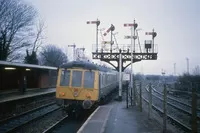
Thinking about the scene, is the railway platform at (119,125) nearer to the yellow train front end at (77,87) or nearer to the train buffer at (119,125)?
the train buffer at (119,125)

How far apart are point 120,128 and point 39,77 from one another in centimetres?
1945

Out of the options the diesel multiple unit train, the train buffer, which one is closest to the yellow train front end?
the diesel multiple unit train

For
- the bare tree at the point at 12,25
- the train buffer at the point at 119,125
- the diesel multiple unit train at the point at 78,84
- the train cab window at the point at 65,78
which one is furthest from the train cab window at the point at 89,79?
the bare tree at the point at 12,25

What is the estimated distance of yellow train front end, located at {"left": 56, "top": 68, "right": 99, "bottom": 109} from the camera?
13.9m

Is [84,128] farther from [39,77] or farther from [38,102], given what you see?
[39,77]

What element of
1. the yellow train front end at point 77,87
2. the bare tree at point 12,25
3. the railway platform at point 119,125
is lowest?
the railway platform at point 119,125

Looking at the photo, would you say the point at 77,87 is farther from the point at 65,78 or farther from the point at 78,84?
the point at 65,78

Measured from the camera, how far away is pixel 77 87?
14.0 meters

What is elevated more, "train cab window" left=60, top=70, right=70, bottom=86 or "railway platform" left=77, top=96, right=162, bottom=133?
"train cab window" left=60, top=70, right=70, bottom=86

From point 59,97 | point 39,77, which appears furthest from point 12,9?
Result: point 59,97

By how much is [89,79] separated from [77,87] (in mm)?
820

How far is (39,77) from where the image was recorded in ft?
91.6

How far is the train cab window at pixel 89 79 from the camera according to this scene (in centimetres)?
1405

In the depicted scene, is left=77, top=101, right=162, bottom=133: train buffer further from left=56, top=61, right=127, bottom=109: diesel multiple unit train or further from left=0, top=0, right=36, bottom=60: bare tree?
left=0, top=0, right=36, bottom=60: bare tree
